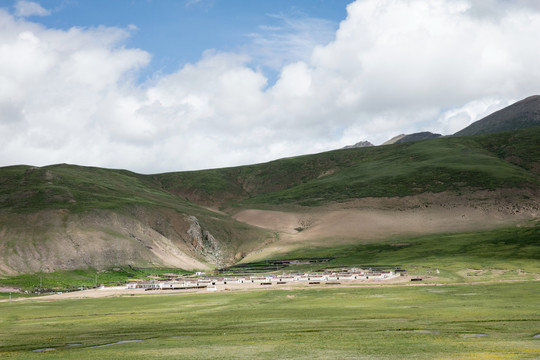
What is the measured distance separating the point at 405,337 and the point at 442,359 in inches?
454

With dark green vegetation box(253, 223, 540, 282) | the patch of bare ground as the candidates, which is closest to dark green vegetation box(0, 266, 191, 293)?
the patch of bare ground

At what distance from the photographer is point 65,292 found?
137625 mm

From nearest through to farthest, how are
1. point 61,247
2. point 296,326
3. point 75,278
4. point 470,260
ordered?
1. point 296,326
2. point 470,260
3. point 75,278
4. point 61,247

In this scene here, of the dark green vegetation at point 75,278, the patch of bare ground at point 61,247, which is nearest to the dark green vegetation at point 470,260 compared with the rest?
the dark green vegetation at point 75,278

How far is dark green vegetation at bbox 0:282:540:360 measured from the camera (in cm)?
4288

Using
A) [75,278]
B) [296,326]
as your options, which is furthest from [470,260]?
[75,278]

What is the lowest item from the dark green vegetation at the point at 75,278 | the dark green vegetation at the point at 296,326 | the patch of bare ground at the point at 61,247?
the dark green vegetation at the point at 296,326

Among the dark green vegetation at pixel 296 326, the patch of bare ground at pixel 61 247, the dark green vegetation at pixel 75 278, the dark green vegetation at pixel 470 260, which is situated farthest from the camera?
the patch of bare ground at pixel 61 247

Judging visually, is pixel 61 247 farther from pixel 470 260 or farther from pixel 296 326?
pixel 296 326

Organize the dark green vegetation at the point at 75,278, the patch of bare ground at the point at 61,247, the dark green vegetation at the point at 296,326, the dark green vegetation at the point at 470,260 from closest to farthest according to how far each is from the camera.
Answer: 1. the dark green vegetation at the point at 296,326
2. the dark green vegetation at the point at 470,260
3. the dark green vegetation at the point at 75,278
4. the patch of bare ground at the point at 61,247

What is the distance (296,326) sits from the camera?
59.9 meters

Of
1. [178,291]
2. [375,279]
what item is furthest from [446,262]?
[178,291]

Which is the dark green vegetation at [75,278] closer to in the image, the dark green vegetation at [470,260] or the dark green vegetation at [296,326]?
the dark green vegetation at [296,326]

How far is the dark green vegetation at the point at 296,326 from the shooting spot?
141 feet
